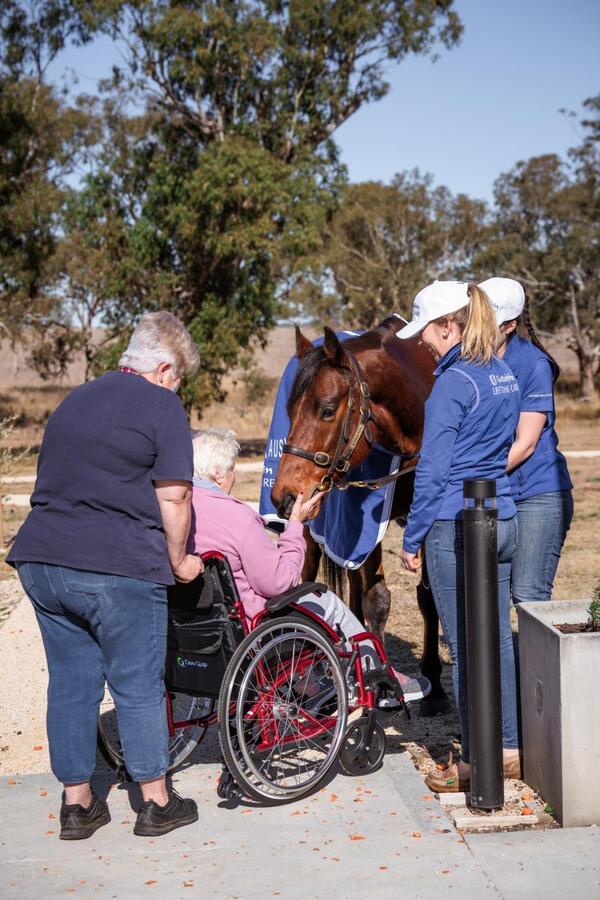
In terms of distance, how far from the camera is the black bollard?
150 inches

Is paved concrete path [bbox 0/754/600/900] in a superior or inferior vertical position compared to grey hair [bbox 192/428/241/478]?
inferior

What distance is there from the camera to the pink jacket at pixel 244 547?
13.6ft

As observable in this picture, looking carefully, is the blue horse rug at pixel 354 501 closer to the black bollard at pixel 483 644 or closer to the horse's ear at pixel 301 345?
the horse's ear at pixel 301 345

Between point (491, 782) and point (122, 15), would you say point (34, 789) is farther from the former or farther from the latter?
point (122, 15)

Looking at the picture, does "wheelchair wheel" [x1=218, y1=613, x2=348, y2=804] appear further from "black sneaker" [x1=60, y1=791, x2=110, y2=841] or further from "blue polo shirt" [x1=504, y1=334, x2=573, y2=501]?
"blue polo shirt" [x1=504, y1=334, x2=573, y2=501]

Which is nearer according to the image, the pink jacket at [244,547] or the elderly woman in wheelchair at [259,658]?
the elderly woman in wheelchair at [259,658]

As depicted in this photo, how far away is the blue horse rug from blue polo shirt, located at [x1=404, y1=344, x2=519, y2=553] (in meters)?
1.41

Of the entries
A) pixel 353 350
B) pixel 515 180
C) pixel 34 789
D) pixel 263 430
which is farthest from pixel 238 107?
pixel 515 180

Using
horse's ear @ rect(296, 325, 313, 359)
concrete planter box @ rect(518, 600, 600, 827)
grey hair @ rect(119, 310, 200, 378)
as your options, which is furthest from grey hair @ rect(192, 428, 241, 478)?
concrete planter box @ rect(518, 600, 600, 827)

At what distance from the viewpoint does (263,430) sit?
101ft

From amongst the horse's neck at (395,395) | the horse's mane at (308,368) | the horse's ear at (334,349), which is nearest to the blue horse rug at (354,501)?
the horse's neck at (395,395)

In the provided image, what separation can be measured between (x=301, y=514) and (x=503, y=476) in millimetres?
891

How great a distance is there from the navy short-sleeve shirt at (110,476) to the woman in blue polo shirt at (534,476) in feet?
5.42

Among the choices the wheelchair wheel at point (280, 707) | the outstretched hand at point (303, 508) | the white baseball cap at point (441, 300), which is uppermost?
the white baseball cap at point (441, 300)
